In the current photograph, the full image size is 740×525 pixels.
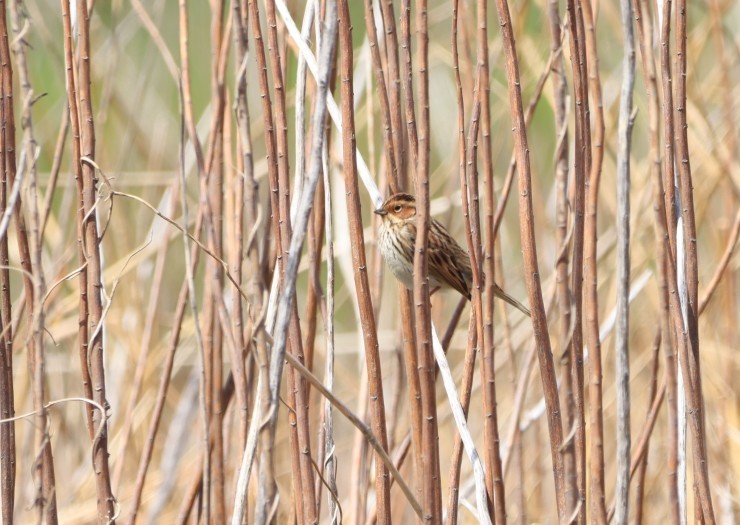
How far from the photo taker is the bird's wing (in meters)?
3.09

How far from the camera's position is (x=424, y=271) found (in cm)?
144

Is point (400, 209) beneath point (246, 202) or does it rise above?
above

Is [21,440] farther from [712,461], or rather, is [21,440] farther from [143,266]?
[712,461]

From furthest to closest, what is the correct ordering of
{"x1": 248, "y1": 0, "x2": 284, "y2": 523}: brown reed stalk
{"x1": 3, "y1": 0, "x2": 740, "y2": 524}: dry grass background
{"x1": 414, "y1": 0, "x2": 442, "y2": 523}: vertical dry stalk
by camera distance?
{"x1": 3, "y1": 0, "x2": 740, "y2": 524}: dry grass background
{"x1": 414, "y1": 0, "x2": 442, "y2": 523}: vertical dry stalk
{"x1": 248, "y1": 0, "x2": 284, "y2": 523}: brown reed stalk

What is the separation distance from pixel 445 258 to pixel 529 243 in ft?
5.19

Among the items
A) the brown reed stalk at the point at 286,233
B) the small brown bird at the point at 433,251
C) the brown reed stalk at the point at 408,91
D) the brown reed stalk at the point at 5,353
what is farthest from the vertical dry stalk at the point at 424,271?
the small brown bird at the point at 433,251

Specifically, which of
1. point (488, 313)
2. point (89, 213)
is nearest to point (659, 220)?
point (488, 313)

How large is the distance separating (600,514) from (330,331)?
0.54 meters

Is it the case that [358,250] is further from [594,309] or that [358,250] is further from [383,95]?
[594,309]

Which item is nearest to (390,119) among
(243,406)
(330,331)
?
(330,331)

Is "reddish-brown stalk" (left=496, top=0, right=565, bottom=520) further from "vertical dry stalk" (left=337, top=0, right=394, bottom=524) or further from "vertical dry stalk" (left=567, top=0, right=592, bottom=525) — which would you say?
"vertical dry stalk" (left=337, top=0, right=394, bottom=524)

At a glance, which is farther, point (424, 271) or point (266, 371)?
point (424, 271)

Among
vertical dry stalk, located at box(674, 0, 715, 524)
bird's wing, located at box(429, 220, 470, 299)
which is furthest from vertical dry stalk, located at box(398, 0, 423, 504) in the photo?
bird's wing, located at box(429, 220, 470, 299)

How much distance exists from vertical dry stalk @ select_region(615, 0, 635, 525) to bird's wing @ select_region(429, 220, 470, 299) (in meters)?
1.57
